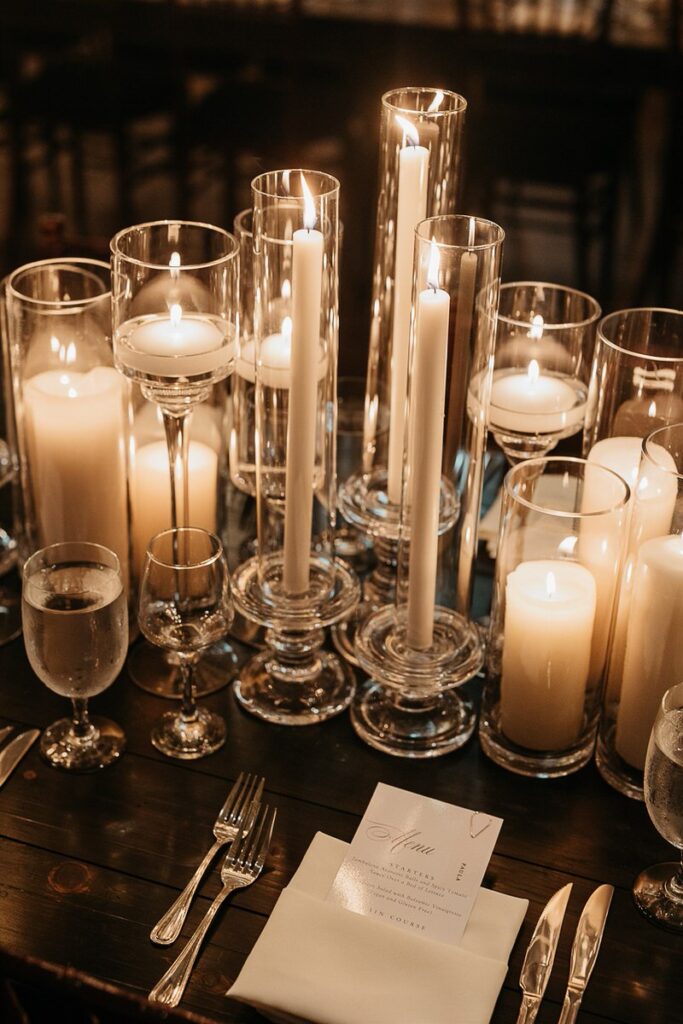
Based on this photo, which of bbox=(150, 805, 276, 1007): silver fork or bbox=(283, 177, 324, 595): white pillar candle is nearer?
bbox=(150, 805, 276, 1007): silver fork

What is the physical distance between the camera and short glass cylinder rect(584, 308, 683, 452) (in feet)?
3.37

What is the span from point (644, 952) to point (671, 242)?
2.44 m

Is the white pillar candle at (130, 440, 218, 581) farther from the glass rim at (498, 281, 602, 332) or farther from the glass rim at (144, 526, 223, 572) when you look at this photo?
the glass rim at (498, 281, 602, 332)

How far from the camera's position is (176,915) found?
851mm

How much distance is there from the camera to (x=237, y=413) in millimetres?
1168

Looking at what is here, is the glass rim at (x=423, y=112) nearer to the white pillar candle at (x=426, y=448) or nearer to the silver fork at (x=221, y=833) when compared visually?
the white pillar candle at (x=426, y=448)

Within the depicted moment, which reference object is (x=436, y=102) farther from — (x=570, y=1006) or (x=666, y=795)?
(x=570, y=1006)

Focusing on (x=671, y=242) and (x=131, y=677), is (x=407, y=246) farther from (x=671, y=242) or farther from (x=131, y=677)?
(x=671, y=242)

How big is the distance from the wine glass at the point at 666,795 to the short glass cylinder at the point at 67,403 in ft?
1.64

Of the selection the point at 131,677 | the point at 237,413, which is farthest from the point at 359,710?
the point at 237,413

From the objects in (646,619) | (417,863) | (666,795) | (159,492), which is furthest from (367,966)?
(159,492)

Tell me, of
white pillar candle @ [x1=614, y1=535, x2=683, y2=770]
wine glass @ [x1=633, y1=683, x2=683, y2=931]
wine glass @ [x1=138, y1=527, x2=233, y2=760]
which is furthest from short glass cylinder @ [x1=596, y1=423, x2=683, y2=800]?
wine glass @ [x1=138, y1=527, x2=233, y2=760]

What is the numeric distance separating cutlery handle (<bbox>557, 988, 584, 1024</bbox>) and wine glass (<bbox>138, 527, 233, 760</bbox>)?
34 centimetres

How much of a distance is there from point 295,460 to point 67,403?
21 centimetres
